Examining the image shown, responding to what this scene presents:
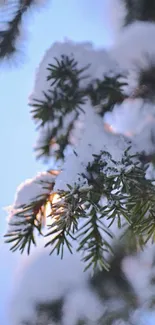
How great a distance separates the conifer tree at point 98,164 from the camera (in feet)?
2.28

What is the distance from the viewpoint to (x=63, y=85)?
3.26ft

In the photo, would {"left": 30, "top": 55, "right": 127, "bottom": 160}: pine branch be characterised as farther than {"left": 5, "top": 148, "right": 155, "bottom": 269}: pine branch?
Yes

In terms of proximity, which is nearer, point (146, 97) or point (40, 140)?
point (146, 97)

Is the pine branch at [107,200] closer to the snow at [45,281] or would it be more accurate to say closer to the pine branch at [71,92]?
the pine branch at [71,92]

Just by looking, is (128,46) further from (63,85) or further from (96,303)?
(96,303)

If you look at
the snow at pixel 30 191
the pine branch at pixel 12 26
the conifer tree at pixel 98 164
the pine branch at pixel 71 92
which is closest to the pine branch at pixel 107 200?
the conifer tree at pixel 98 164

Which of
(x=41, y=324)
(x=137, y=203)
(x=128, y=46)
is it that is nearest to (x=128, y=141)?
(x=137, y=203)

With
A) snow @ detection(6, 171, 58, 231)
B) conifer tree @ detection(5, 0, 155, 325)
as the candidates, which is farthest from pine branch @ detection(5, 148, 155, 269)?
snow @ detection(6, 171, 58, 231)

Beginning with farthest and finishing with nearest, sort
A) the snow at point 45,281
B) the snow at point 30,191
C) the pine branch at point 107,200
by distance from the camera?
the snow at point 45,281, the snow at point 30,191, the pine branch at point 107,200

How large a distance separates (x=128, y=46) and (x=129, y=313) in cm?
77

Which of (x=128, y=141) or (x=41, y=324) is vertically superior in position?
(x=128, y=141)

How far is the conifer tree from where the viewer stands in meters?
0.70

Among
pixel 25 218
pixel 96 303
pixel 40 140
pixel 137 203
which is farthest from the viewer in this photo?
pixel 96 303

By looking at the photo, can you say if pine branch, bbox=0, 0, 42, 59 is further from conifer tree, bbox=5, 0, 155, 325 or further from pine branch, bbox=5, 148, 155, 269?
pine branch, bbox=5, 148, 155, 269
